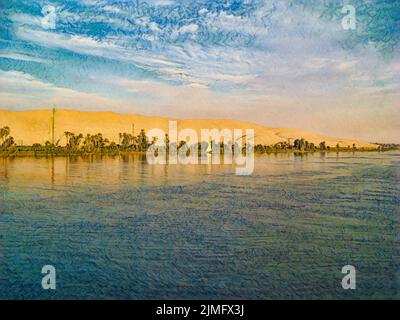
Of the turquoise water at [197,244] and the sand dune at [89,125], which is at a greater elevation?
the sand dune at [89,125]

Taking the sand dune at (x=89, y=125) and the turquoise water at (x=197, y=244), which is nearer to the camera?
the turquoise water at (x=197, y=244)

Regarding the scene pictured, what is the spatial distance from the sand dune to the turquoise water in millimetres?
77425

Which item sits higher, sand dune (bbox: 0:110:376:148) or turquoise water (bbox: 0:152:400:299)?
sand dune (bbox: 0:110:376:148)

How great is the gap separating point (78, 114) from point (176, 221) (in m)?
123

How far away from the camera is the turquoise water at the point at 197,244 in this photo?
28.4 feet

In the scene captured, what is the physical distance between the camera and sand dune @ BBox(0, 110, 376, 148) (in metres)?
106

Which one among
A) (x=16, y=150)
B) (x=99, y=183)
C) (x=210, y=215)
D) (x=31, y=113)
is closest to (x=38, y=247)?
(x=210, y=215)

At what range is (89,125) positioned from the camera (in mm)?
121312

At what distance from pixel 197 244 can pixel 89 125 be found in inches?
4532

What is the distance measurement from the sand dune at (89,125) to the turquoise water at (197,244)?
7742 centimetres

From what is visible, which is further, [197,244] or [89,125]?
[89,125]

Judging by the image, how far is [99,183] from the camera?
22.4 meters

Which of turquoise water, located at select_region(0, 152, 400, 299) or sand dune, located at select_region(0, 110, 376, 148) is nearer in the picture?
turquoise water, located at select_region(0, 152, 400, 299)
